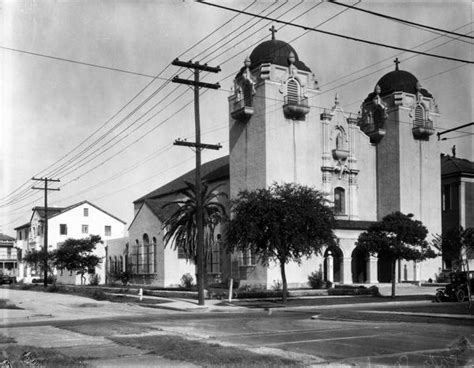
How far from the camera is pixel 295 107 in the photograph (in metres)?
47.2

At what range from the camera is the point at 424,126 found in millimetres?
55219

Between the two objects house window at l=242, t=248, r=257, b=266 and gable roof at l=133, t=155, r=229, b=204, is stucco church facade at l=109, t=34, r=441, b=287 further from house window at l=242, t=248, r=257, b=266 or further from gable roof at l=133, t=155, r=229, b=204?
gable roof at l=133, t=155, r=229, b=204

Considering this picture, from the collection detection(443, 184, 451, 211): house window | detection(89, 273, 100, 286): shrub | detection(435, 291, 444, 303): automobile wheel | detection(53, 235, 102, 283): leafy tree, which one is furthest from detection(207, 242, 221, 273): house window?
detection(443, 184, 451, 211): house window

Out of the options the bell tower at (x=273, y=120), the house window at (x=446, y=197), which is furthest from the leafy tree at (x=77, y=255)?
the house window at (x=446, y=197)

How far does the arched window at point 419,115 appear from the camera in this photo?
182 ft

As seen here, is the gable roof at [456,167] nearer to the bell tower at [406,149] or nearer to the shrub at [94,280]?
the bell tower at [406,149]

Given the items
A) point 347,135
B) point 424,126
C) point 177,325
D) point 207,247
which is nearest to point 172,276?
point 207,247

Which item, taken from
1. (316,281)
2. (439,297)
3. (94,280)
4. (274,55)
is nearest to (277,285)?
(316,281)

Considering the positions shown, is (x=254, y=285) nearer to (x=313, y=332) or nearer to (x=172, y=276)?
(x=172, y=276)

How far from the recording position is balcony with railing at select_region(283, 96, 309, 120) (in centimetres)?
4722

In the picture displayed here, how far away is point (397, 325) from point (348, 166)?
3456cm

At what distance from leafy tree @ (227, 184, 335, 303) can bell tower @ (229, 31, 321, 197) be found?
1301 cm

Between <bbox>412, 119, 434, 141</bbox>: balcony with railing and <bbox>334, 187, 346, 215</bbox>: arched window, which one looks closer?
<bbox>334, 187, 346, 215</bbox>: arched window

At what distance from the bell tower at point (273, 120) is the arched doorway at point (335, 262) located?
5928 mm
